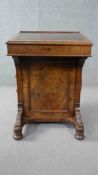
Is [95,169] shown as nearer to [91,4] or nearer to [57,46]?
[57,46]

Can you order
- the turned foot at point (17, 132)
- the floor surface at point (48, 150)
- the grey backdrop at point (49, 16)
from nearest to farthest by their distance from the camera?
the floor surface at point (48, 150), the turned foot at point (17, 132), the grey backdrop at point (49, 16)

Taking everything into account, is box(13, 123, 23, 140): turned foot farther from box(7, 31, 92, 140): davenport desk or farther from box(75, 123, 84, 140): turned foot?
box(75, 123, 84, 140): turned foot

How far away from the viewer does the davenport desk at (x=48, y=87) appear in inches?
71.4

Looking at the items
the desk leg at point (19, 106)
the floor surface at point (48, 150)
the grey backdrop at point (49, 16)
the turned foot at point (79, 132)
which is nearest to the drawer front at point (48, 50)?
the desk leg at point (19, 106)

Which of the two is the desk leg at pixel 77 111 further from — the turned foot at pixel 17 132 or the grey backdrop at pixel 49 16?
the grey backdrop at pixel 49 16

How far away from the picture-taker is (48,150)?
1.69 m

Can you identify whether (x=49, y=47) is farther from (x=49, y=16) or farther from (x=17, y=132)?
(x=49, y=16)

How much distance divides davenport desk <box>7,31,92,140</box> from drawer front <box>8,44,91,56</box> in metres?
0.06

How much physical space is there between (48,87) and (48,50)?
44 centimetres

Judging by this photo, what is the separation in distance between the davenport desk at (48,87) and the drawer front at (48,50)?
0.19ft

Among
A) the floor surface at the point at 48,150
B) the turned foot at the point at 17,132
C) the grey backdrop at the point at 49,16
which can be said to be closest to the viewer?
the floor surface at the point at 48,150

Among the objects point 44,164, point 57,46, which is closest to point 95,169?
point 44,164

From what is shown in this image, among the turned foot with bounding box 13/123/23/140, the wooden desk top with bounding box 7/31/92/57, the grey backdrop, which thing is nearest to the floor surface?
the turned foot with bounding box 13/123/23/140

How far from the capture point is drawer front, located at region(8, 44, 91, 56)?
1.58 metres
